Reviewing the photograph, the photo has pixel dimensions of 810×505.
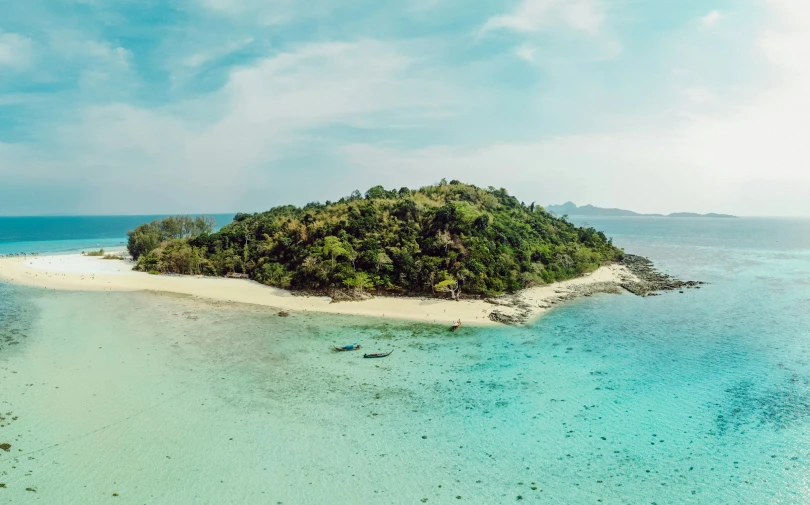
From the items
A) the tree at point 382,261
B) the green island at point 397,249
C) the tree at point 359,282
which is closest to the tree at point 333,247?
the green island at point 397,249

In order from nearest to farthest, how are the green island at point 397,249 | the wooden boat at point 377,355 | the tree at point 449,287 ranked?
1. the wooden boat at point 377,355
2. the tree at point 449,287
3. the green island at point 397,249

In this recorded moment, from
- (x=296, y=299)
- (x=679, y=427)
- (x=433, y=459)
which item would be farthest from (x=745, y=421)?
(x=296, y=299)

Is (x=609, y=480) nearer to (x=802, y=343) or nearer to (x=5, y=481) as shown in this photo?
(x=5, y=481)

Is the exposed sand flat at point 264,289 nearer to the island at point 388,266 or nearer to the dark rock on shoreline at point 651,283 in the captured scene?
the island at point 388,266

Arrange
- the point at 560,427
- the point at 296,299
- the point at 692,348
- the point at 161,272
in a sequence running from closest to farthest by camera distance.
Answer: the point at 560,427 < the point at 692,348 < the point at 296,299 < the point at 161,272

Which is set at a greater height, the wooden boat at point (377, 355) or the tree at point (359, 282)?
the tree at point (359, 282)

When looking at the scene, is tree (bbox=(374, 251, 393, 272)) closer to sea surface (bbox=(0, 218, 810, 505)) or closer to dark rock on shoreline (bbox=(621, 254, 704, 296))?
sea surface (bbox=(0, 218, 810, 505))

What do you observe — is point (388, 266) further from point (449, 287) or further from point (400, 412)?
point (400, 412)
